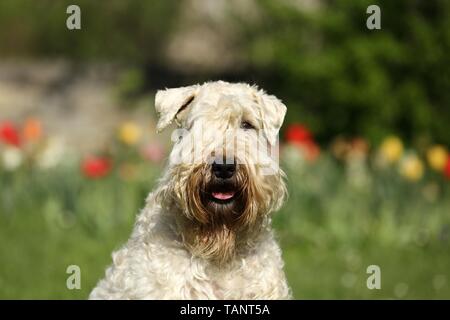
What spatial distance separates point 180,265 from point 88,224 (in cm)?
444

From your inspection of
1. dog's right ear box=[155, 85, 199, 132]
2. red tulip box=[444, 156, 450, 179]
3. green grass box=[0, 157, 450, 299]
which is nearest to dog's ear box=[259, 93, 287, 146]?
dog's right ear box=[155, 85, 199, 132]

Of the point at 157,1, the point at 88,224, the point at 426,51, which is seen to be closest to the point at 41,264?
the point at 88,224

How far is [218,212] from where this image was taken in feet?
14.4

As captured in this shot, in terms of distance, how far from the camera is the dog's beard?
4.25 m

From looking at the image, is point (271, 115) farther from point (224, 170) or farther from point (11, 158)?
point (11, 158)

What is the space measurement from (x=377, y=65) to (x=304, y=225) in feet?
10.2

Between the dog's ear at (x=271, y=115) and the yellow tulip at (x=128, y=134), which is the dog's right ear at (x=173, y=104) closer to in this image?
the dog's ear at (x=271, y=115)

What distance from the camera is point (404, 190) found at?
29.3ft

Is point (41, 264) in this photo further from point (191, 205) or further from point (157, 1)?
point (157, 1)

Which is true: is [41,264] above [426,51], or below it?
below

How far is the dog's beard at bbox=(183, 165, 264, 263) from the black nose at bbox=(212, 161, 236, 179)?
22mm

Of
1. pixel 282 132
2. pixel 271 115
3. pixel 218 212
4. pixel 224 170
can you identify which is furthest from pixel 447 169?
pixel 224 170
